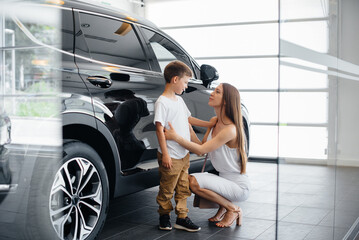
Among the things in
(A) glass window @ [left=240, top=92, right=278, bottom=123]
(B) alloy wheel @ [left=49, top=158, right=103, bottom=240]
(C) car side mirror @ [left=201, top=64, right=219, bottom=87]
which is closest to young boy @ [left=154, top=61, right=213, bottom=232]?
(B) alloy wheel @ [left=49, top=158, right=103, bottom=240]

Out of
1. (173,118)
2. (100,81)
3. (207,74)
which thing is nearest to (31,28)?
(100,81)

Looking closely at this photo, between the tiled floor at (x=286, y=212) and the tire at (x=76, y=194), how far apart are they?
0.35m

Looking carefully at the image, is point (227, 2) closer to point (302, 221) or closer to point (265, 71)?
point (265, 71)

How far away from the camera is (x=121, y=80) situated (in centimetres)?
291

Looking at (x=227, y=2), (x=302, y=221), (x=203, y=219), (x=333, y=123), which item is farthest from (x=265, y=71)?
(x=302, y=221)

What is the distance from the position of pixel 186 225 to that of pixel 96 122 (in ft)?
3.35

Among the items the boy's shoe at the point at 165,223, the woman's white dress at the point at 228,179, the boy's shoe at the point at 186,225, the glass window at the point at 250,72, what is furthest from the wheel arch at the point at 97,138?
the glass window at the point at 250,72

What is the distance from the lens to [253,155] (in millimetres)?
7715

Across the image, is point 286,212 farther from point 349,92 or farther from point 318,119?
point 349,92

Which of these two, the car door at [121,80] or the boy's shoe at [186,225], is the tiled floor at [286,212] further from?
the car door at [121,80]

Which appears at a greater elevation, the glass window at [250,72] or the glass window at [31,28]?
the glass window at [250,72]

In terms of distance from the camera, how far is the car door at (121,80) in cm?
274

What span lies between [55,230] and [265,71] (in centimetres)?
600

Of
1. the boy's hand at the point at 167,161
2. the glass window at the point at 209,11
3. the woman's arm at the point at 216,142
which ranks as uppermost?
the glass window at the point at 209,11
